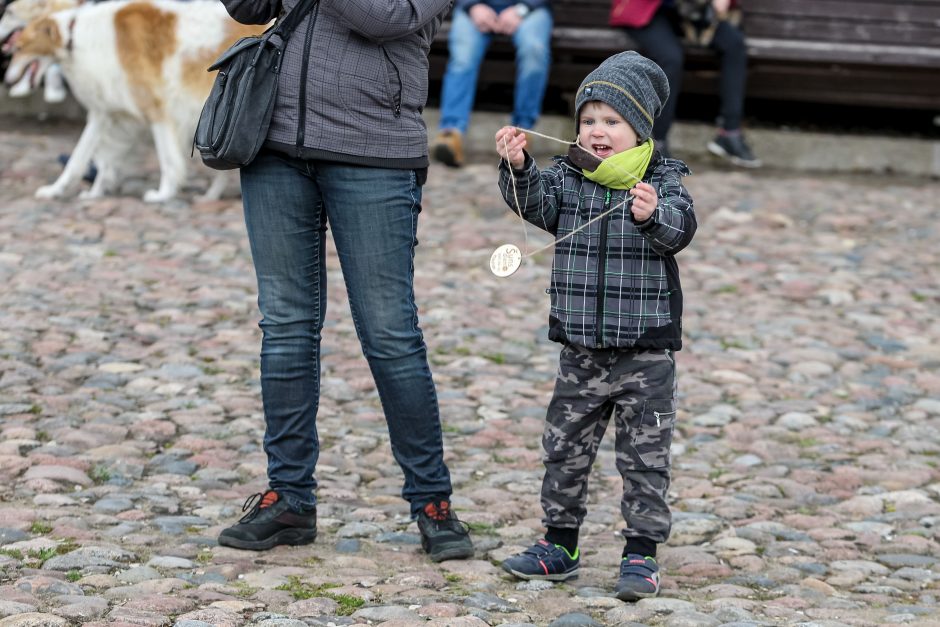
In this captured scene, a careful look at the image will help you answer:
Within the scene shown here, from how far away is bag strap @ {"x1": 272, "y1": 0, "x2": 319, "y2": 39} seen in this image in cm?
349

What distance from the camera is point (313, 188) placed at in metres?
3.57

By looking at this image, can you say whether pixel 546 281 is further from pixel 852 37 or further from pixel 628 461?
pixel 852 37

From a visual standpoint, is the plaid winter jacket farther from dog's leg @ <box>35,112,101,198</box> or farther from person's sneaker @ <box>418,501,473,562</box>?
dog's leg @ <box>35,112,101,198</box>

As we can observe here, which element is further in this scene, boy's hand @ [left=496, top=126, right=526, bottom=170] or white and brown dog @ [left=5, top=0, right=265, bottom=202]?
white and brown dog @ [left=5, top=0, right=265, bottom=202]

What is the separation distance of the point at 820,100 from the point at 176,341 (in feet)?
22.5

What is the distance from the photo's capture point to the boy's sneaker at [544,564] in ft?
11.9

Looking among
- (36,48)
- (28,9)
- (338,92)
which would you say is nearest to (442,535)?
(338,92)

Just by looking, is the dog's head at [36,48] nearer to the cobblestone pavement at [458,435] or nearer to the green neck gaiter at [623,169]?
the cobblestone pavement at [458,435]

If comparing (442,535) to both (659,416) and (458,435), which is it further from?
(458,435)

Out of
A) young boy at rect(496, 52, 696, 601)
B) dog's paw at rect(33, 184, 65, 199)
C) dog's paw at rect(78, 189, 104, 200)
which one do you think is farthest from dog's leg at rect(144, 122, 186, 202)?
young boy at rect(496, 52, 696, 601)

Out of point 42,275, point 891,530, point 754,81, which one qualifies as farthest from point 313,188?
point 754,81

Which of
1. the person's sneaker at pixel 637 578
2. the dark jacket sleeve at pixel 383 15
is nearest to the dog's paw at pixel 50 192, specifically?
the dark jacket sleeve at pixel 383 15

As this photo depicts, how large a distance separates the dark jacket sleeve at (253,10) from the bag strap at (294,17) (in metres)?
0.09

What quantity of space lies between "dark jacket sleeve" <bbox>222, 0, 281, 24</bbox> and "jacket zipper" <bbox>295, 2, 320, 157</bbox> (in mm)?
154
